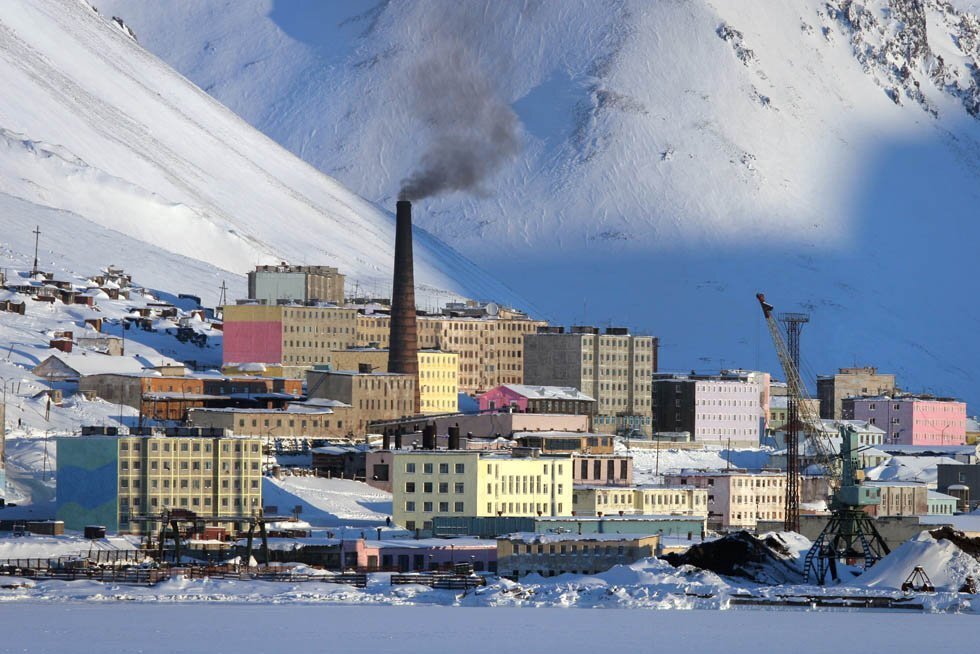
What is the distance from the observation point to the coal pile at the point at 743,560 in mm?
100938

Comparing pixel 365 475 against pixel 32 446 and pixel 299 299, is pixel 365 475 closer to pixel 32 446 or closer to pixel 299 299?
pixel 32 446

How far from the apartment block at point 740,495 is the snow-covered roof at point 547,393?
32.0 metres

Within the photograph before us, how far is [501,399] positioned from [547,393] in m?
3.13

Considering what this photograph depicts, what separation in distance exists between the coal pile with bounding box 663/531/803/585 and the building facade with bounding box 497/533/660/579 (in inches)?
103

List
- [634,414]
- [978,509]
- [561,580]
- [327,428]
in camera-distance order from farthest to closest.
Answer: [634,414] → [327,428] → [978,509] → [561,580]

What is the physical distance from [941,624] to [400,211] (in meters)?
110

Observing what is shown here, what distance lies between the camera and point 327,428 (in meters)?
157

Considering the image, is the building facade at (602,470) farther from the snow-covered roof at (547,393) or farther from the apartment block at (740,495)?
the snow-covered roof at (547,393)

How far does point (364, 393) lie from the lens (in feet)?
534

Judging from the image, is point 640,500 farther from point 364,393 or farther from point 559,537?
point 364,393

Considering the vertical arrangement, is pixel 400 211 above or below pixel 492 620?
above

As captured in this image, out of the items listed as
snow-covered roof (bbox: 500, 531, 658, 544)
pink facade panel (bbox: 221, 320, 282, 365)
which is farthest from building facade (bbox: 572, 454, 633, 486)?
pink facade panel (bbox: 221, 320, 282, 365)

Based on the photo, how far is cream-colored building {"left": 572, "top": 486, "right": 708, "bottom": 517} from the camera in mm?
129625

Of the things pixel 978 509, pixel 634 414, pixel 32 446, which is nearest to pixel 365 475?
Result: pixel 32 446
